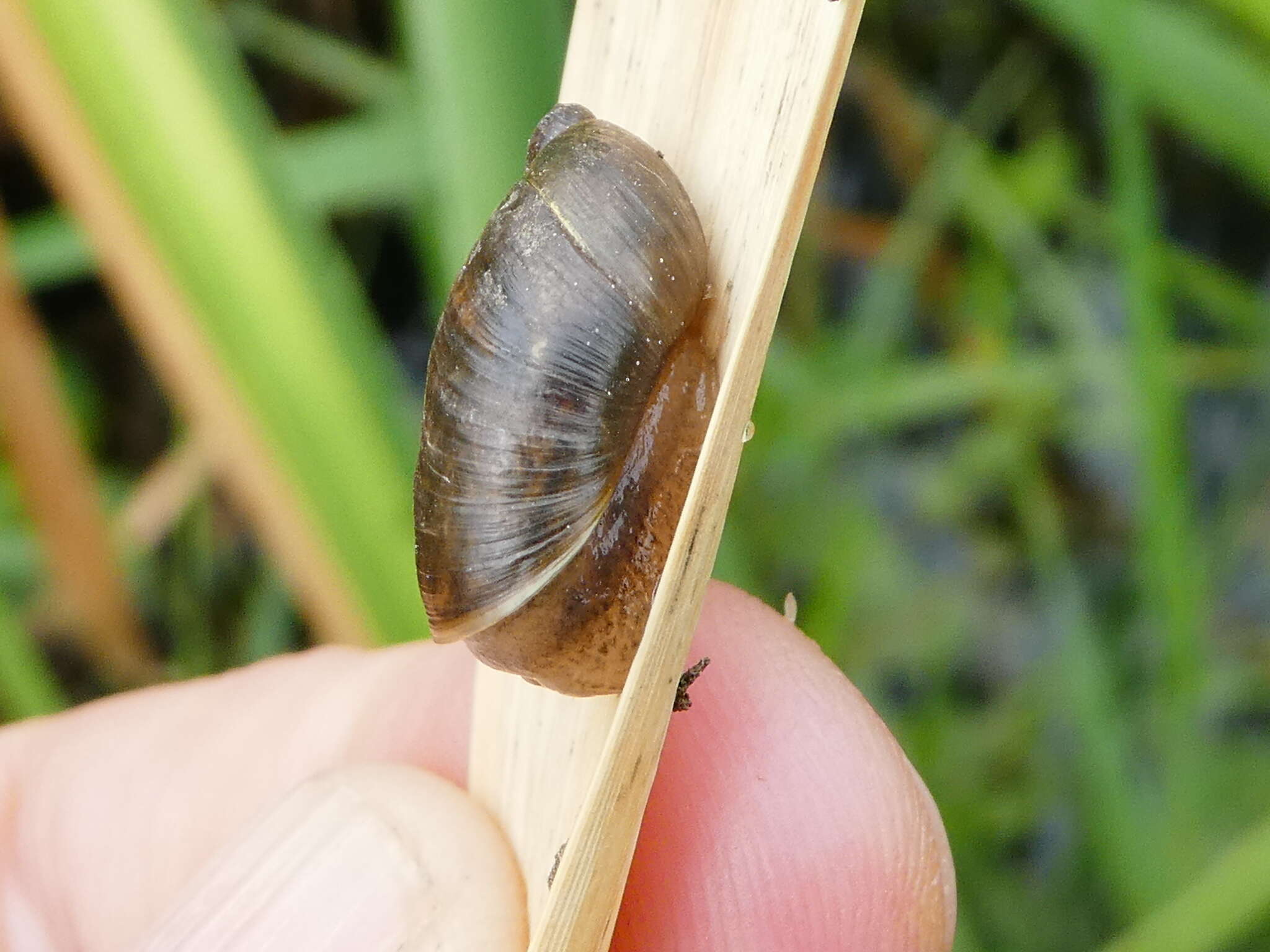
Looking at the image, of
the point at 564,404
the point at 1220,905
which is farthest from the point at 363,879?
the point at 1220,905

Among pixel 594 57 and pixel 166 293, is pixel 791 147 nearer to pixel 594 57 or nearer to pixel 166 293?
pixel 594 57

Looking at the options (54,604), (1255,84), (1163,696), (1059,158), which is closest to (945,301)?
(1059,158)

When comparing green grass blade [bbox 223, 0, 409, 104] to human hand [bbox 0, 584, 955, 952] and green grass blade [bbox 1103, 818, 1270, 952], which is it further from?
green grass blade [bbox 1103, 818, 1270, 952]

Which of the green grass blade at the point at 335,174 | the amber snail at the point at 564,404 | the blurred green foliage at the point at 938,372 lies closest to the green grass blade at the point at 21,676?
the blurred green foliage at the point at 938,372

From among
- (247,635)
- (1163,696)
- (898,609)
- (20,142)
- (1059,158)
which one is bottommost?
(247,635)

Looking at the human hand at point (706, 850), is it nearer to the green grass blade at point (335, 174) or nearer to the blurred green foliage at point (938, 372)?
the blurred green foliage at point (938, 372)

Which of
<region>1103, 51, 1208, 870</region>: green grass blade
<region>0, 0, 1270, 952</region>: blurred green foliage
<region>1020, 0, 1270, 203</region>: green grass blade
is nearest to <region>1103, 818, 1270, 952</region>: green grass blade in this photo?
<region>0, 0, 1270, 952</region>: blurred green foliage

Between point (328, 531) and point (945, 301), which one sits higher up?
point (945, 301)
